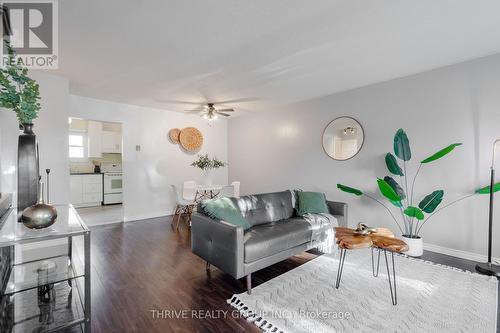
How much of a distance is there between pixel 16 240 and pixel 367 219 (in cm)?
429

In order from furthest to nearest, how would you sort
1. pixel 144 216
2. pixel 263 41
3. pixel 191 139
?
pixel 191 139 < pixel 144 216 < pixel 263 41

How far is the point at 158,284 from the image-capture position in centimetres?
236

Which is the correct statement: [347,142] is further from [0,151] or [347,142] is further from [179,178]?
[0,151]

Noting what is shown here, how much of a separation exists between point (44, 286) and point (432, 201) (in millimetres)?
4234

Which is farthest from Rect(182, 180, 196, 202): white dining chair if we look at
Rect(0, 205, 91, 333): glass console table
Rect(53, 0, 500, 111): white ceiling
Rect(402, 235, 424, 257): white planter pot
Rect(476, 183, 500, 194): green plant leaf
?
Rect(476, 183, 500, 194): green plant leaf

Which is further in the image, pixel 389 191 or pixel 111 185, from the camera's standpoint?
pixel 111 185

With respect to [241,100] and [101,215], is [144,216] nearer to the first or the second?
[101,215]

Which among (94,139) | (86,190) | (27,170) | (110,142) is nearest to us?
(27,170)

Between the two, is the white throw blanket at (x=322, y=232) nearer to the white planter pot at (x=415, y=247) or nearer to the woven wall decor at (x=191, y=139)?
the white planter pot at (x=415, y=247)

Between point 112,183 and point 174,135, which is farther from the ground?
point 174,135

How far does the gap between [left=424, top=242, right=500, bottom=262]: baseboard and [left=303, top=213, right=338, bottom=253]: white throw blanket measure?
4.73ft

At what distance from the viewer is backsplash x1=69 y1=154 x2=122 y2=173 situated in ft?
21.8

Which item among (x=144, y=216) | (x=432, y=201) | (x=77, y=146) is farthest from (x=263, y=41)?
(x=77, y=146)

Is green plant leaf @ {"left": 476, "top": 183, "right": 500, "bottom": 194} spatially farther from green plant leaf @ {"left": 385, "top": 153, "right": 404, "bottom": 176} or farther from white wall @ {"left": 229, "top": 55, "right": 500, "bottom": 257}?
green plant leaf @ {"left": 385, "top": 153, "right": 404, "bottom": 176}
